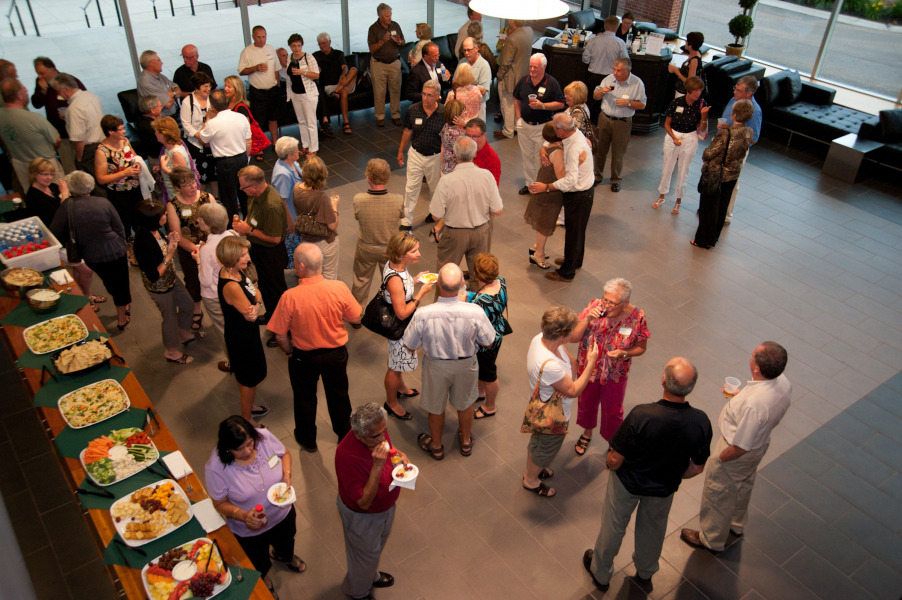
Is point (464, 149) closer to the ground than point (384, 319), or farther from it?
farther from it

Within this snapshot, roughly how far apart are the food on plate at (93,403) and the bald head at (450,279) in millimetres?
2043

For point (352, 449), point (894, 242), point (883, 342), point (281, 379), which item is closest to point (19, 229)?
point (281, 379)

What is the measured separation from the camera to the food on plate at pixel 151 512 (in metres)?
3.31

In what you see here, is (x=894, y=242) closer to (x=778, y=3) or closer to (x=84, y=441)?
(x=84, y=441)

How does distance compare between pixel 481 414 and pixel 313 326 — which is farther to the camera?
pixel 481 414

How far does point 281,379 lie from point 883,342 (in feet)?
17.9

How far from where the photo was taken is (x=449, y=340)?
4.28 m

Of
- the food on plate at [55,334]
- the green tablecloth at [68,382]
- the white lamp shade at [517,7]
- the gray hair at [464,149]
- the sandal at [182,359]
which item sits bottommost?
the sandal at [182,359]

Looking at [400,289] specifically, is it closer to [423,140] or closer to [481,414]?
[481,414]

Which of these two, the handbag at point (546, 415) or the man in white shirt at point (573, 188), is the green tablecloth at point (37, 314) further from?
the man in white shirt at point (573, 188)

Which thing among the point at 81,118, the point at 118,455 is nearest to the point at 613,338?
the point at 118,455

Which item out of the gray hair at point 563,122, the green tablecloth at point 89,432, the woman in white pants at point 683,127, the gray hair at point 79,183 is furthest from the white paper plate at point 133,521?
the woman in white pants at point 683,127

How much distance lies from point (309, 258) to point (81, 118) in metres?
4.20

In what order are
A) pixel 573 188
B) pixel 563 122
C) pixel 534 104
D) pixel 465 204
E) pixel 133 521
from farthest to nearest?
pixel 534 104
pixel 573 188
pixel 563 122
pixel 465 204
pixel 133 521
